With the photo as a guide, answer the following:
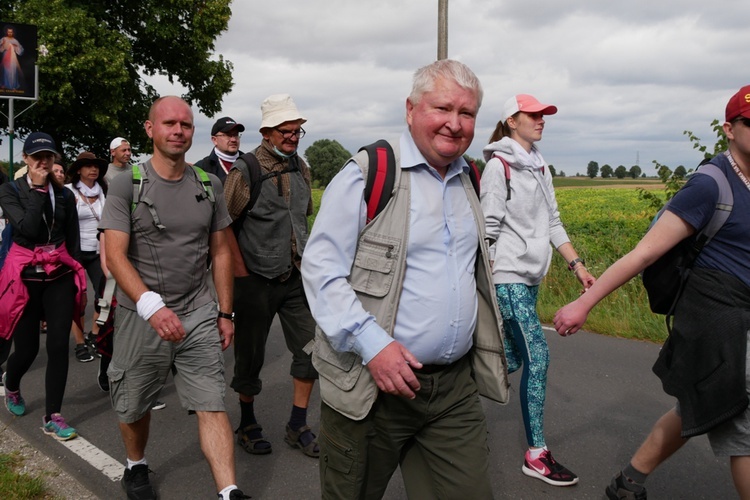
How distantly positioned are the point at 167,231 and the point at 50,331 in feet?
6.06

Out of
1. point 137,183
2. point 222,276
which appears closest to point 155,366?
point 222,276

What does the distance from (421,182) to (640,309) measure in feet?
18.9

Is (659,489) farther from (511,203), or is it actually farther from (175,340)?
(175,340)

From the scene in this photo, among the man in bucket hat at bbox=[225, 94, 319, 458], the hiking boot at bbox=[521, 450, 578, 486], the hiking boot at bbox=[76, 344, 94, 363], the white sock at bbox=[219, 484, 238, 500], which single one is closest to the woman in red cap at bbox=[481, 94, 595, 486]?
the hiking boot at bbox=[521, 450, 578, 486]

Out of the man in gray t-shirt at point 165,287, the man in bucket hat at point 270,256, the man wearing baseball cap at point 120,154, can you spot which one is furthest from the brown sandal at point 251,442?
the man wearing baseball cap at point 120,154

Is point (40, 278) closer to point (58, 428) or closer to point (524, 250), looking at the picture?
point (58, 428)

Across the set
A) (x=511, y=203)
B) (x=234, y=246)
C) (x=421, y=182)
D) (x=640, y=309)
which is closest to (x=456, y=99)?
(x=421, y=182)

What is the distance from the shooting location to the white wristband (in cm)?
307

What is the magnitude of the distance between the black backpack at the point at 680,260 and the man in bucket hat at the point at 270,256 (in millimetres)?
2110

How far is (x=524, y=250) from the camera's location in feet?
12.0

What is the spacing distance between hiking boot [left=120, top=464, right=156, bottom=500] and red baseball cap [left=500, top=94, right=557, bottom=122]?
2787 mm

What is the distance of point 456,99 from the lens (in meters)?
2.24

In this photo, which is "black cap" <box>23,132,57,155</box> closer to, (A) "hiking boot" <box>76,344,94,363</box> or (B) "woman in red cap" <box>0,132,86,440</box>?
(B) "woman in red cap" <box>0,132,86,440</box>

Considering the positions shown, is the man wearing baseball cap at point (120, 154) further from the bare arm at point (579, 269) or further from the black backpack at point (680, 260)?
the black backpack at point (680, 260)
